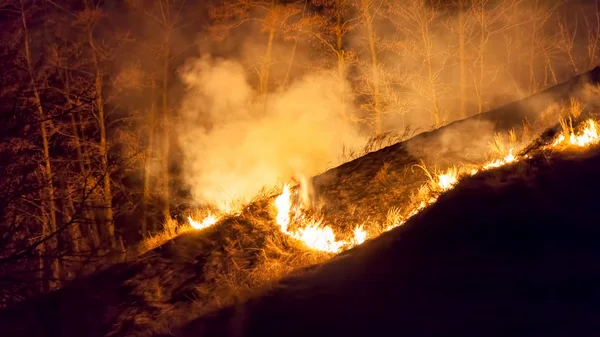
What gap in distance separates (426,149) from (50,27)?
13430 millimetres

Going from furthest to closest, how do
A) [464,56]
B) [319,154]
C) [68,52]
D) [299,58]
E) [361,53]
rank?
[299,58]
[361,53]
[464,56]
[68,52]
[319,154]

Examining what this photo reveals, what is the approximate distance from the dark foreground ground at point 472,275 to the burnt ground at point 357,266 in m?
0.02

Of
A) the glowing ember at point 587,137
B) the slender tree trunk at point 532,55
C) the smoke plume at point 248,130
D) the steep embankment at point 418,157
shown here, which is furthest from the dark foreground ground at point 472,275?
the slender tree trunk at point 532,55

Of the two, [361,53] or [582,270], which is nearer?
[582,270]

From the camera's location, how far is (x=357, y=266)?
6.69 meters

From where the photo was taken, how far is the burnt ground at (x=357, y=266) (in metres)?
5.57

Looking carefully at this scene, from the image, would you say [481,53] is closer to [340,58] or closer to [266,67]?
[340,58]

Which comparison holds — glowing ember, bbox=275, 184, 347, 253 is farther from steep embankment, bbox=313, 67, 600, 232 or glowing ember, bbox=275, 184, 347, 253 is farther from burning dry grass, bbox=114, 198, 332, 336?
steep embankment, bbox=313, 67, 600, 232

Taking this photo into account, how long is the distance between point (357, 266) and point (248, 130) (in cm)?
1190

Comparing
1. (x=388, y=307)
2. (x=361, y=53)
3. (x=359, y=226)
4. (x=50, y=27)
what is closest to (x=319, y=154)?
(x=361, y=53)

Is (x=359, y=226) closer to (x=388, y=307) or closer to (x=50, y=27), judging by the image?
(x=388, y=307)

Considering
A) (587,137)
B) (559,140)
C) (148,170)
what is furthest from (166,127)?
(587,137)

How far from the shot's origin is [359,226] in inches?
366

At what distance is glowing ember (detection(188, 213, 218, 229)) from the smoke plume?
1.70 metres
